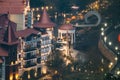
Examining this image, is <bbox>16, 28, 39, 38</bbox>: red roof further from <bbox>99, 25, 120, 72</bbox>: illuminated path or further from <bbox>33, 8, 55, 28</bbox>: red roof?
<bbox>99, 25, 120, 72</bbox>: illuminated path

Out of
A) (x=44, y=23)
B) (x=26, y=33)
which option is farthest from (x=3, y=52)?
(x=44, y=23)

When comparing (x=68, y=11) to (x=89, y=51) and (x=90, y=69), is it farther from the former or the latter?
(x=90, y=69)

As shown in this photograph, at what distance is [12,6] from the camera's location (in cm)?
10856

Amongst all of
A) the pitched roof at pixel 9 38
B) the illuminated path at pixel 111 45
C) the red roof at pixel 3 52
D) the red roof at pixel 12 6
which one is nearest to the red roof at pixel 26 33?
the pitched roof at pixel 9 38

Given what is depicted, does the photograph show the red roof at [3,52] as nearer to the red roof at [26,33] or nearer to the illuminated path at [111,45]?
the red roof at [26,33]

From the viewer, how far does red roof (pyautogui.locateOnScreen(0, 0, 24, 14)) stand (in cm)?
10800

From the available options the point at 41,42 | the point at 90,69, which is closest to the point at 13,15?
the point at 41,42

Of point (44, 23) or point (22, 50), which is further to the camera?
point (44, 23)

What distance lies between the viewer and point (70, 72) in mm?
91938

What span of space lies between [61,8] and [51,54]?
57.1 m

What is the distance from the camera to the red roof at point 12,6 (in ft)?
354

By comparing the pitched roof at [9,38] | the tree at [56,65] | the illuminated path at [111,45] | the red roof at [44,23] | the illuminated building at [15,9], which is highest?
the illuminated building at [15,9]

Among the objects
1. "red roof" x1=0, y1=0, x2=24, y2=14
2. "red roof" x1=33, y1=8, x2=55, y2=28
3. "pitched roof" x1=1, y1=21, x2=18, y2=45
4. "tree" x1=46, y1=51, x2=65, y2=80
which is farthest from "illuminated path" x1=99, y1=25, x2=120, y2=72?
"red roof" x1=0, y1=0, x2=24, y2=14

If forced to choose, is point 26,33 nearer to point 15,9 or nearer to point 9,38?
point 9,38
